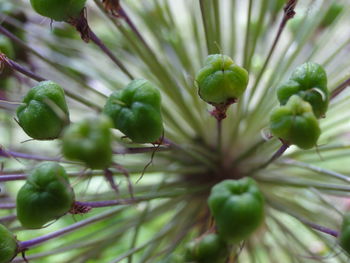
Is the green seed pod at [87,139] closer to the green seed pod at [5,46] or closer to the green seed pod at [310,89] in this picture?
the green seed pod at [310,89]

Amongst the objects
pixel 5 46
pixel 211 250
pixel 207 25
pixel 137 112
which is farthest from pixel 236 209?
pixel 5 46

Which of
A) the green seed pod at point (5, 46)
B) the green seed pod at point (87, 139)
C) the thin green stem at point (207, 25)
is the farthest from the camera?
the green seed pod at point (5, 46)

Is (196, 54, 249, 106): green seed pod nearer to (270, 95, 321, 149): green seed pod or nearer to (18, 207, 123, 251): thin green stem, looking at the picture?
(270, 95, 321, 149): green seed pod

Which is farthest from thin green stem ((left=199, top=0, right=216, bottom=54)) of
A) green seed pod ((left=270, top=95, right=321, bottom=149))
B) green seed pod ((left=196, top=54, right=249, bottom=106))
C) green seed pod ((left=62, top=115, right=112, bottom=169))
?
green seed pod ((left=62, top=115, right=112, bottom=169))

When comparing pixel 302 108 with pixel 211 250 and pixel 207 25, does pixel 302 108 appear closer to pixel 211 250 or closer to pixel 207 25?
pixel 211 250

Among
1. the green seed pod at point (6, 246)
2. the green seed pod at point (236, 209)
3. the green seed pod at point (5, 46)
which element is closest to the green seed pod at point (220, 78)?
the green seed pod at point (236, 209)

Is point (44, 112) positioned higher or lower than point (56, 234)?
higher
